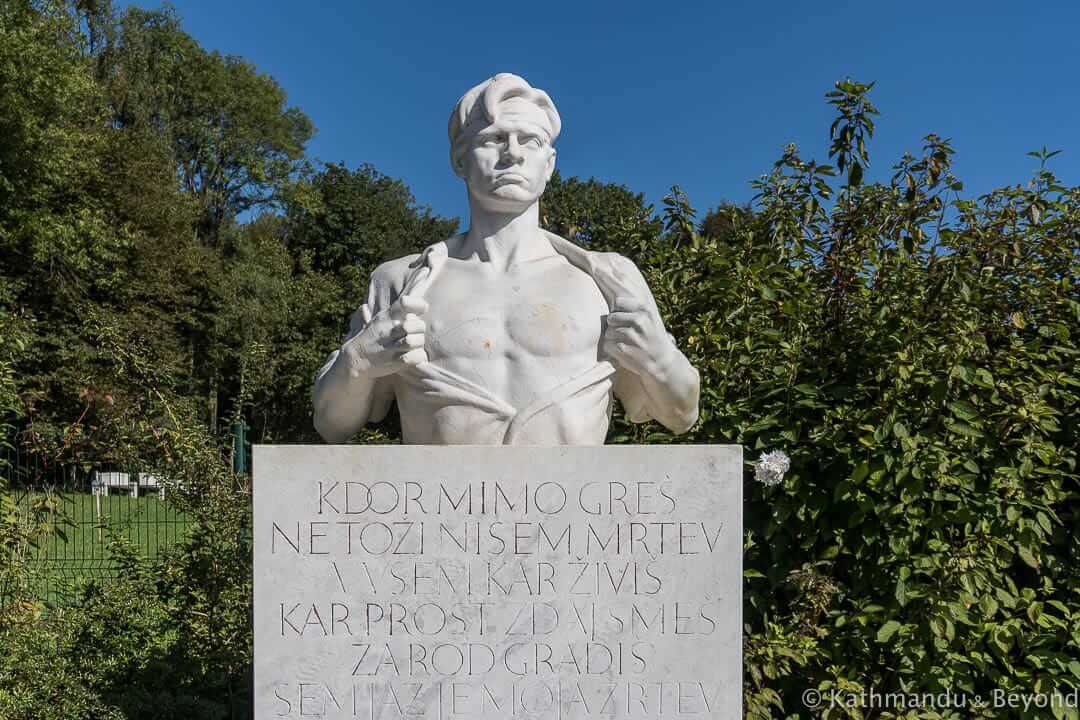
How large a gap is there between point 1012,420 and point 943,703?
1.32 m

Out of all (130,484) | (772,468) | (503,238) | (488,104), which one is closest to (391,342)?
(503,238)

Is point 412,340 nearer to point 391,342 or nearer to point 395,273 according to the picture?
point 391,342

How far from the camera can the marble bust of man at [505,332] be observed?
9.71ft

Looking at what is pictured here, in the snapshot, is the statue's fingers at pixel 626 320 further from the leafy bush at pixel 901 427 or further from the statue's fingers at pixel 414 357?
the leafy bush at pixel 901 427

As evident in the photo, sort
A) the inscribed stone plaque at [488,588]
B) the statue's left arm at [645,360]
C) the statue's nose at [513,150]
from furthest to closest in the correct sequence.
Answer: the statue's nose at [513,150]
the statue's left arm at [645,360]
the inscribed stone plaque at [488,588]

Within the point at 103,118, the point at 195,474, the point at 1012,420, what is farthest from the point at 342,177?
the point at 1012,420

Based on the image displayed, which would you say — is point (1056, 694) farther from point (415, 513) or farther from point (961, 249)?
point (415, 513)

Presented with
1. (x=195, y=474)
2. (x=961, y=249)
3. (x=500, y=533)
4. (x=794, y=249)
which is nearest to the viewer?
(x=500, y=533)

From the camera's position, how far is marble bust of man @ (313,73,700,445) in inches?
116

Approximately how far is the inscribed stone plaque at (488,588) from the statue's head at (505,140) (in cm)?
91

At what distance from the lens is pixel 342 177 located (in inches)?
1179

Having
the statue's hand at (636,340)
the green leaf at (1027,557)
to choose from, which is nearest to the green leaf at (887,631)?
the green leaf at (1027,557)

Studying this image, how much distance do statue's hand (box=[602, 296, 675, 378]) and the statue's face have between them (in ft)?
1.67

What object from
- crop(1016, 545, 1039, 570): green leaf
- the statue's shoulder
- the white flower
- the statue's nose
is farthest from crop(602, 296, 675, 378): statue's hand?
crop(1016, 545, 1039, 570): green leaf
